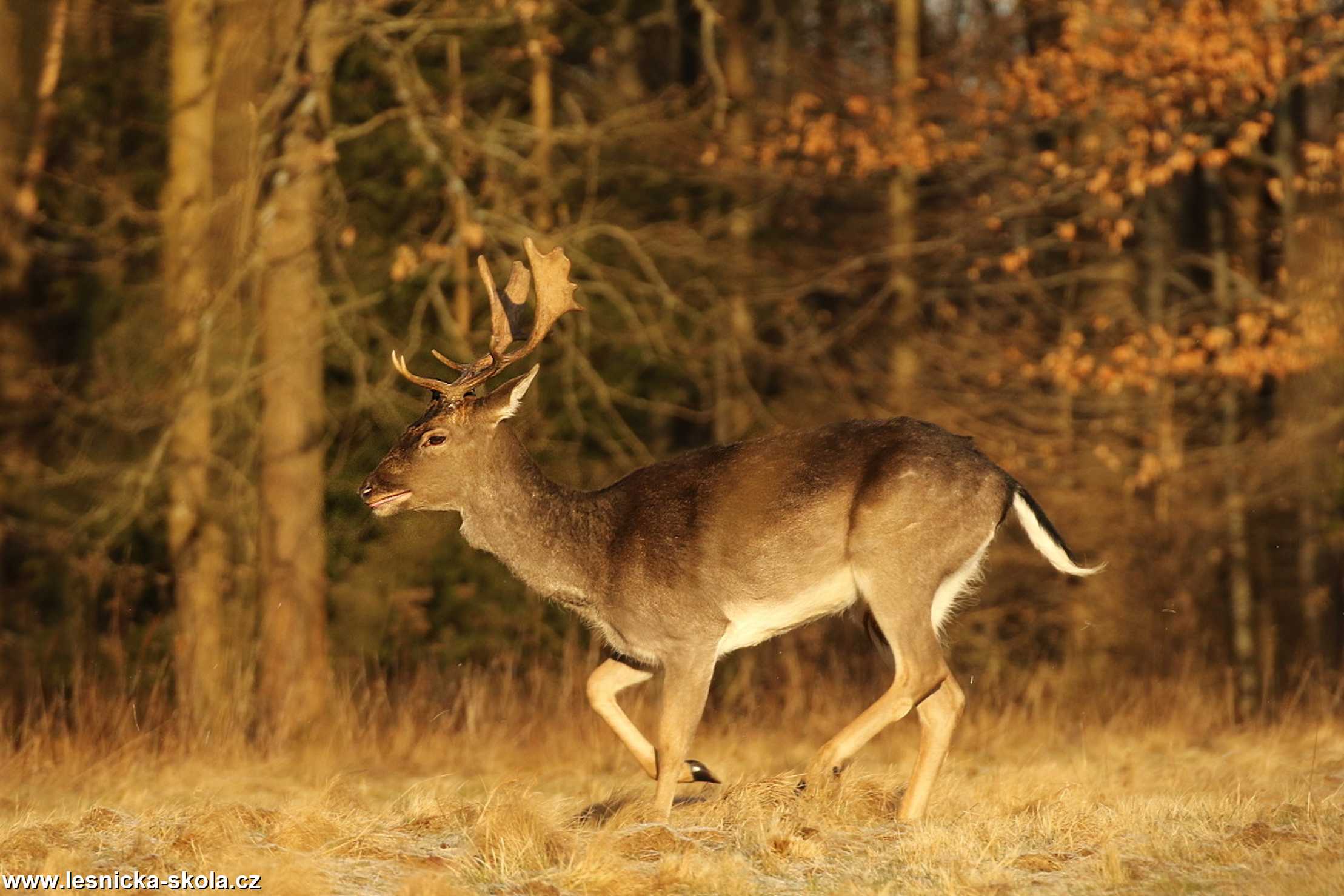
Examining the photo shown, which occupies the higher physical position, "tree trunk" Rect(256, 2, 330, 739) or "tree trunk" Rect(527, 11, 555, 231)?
"tree trunk" Rect(527, 11, 555, 231)

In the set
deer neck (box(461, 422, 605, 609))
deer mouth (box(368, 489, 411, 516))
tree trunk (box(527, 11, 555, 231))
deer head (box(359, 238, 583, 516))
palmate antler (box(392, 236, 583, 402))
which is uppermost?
tree trunk (box(527, 11, 555, 231))

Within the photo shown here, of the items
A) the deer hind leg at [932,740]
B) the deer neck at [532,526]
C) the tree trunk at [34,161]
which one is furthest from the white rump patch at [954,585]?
the tree trunk at [34,161]

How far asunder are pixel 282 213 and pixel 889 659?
19.1 ft

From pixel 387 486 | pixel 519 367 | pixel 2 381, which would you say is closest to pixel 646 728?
pixel 387 486

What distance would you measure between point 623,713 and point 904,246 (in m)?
9.03

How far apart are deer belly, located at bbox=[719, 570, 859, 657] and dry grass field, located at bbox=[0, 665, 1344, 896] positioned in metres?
0.61

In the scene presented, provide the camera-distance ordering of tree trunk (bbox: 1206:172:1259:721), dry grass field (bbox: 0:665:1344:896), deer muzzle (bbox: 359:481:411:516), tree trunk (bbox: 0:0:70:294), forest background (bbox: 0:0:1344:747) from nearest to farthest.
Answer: dry grass field (bbox: 0:665:1344:896) < deer muzzle (bbox: 359:481:411:516) < forest background (bbox: 0:0:1344:747) < tree trunk (bbox: 1206:172:1259:721) < tree trunk (bbox: 0:0:70:294)

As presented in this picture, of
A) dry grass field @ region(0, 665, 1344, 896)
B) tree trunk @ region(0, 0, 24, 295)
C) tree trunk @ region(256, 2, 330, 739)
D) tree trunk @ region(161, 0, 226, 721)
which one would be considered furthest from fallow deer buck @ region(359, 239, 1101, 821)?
tree trunk @ region(0, 0, 24, 295)

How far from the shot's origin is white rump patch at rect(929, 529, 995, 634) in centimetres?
758

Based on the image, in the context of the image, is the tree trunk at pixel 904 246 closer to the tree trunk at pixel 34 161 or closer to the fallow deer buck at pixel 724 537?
the tree trunk at pixel 34 161

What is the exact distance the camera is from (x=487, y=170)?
14969 mm

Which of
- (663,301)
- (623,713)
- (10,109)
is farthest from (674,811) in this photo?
(10,109)

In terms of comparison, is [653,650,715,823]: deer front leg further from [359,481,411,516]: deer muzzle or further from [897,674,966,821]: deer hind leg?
[359,481,411,516]: deer muzzle

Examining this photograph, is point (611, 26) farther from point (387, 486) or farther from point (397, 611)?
point (387, 486)
